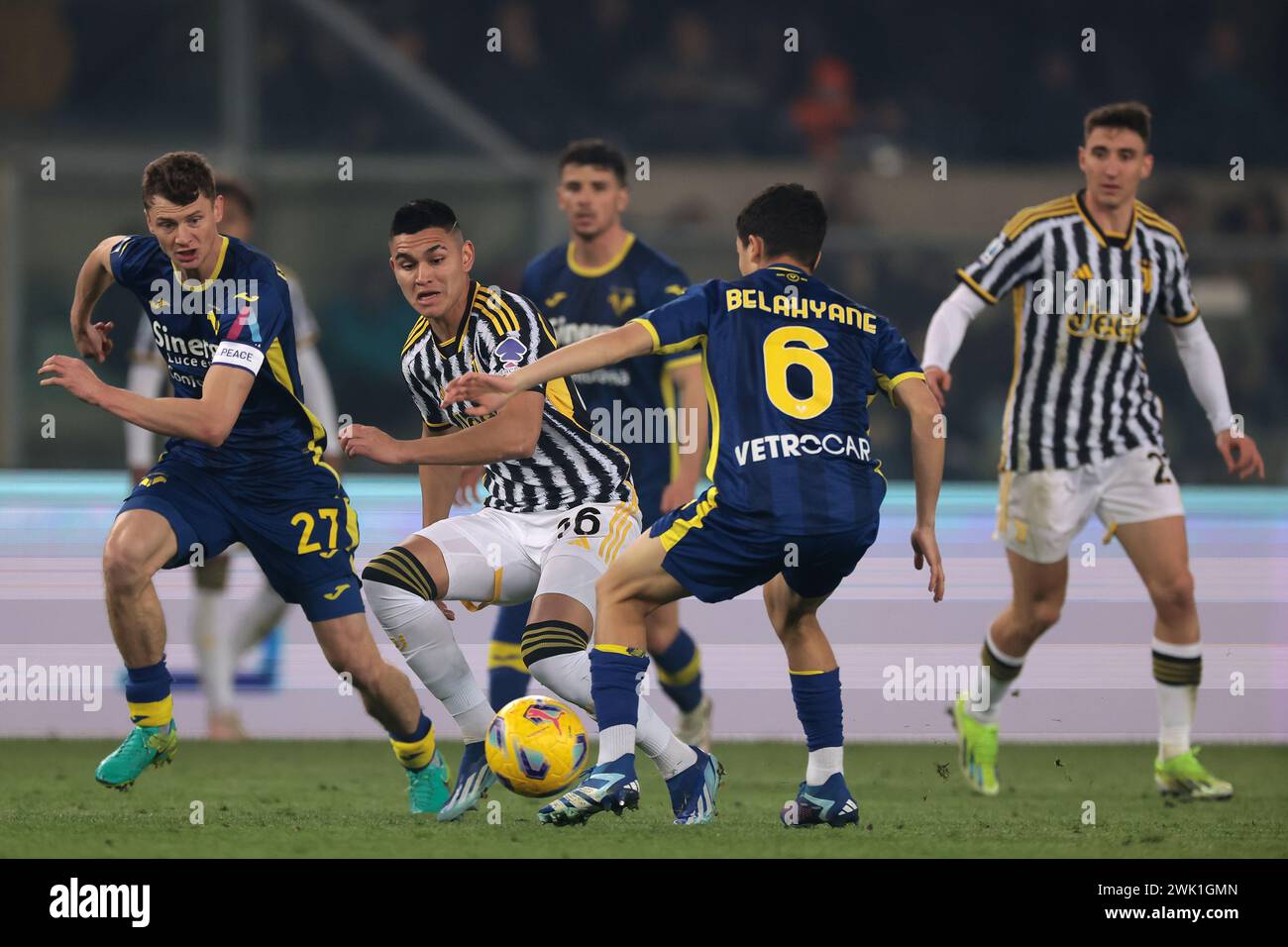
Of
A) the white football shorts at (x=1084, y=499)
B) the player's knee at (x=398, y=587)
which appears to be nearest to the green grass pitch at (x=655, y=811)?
the player's knee at (x=398, y=587)

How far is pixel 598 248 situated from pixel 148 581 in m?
2.34

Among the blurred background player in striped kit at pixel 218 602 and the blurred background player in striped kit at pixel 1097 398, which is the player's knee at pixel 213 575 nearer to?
the blurred background player in striped kit at pixel 218 602

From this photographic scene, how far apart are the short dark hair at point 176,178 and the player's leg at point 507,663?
1856 mm

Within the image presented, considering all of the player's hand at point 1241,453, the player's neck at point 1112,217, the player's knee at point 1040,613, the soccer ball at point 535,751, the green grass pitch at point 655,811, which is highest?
the player's neck at point 1112,217

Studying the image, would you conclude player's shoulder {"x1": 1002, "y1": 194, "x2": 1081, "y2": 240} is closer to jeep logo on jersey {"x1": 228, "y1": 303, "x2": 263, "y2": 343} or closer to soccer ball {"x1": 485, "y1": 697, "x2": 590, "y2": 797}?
soccer ball {"x1": 485, "y1": 697, "x2": 590, "y2": 797}

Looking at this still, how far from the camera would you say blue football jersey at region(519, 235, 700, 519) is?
7.02 metres

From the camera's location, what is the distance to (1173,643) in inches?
261

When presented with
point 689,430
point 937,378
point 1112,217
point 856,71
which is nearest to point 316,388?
point 689,430


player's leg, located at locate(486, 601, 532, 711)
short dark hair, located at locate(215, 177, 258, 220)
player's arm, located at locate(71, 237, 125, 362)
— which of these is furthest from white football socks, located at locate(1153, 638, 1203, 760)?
short dark hair, located at locate(215, 177, 258, 220)

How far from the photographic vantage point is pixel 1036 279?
666 cm

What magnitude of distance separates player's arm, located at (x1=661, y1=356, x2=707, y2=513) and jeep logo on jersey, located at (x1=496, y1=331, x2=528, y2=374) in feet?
4.03

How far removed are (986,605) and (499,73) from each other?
6.82 m

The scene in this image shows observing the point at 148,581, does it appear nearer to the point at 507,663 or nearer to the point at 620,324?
the point at 507,663

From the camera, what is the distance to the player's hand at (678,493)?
6.71 m
